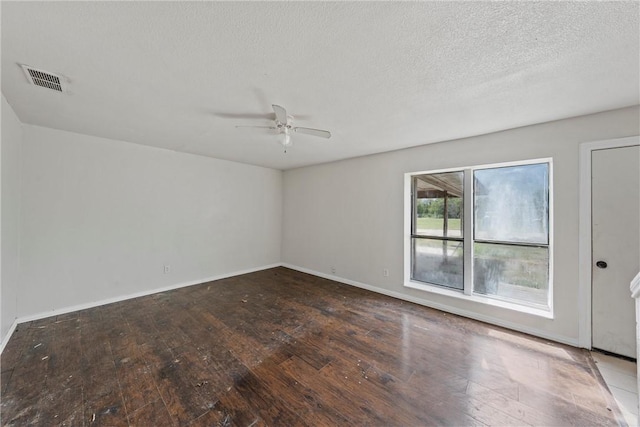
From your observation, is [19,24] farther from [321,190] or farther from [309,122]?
[321,190]

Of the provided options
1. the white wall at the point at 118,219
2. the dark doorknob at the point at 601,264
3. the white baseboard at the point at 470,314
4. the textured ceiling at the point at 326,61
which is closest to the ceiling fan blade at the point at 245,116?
the textured ceiling at the point at 326,61

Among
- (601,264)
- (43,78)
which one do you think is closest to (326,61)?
(43,78)

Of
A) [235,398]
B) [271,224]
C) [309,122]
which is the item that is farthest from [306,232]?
[235,398]

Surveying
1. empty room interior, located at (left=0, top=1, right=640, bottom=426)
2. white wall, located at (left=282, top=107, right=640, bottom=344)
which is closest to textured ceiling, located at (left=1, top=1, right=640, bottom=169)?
empty room interior, located at (left=0, top=1, right=640, bottom=426)

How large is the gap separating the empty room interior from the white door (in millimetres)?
17

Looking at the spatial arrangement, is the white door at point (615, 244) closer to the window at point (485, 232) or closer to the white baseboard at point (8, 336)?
the window at point (485, 232)

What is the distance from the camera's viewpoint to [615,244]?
2.27 metres

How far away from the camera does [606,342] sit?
228 cm

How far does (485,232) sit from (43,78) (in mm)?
4975

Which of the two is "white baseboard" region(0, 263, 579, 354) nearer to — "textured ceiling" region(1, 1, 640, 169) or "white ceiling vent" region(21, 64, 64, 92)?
"textured ceiling" region(1, 1, 640, 169)

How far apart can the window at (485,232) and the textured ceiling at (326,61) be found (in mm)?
780

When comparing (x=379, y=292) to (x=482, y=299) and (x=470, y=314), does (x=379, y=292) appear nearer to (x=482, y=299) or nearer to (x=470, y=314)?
(x=470, y=314)

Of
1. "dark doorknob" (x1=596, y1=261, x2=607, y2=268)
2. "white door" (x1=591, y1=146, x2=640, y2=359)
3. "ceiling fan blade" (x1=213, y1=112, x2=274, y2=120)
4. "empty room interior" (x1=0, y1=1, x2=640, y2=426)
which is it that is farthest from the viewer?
"ceiling fan blade" (x1=213, y1=112, x2=274, y2=120)

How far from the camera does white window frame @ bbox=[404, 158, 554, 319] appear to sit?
264 cm
